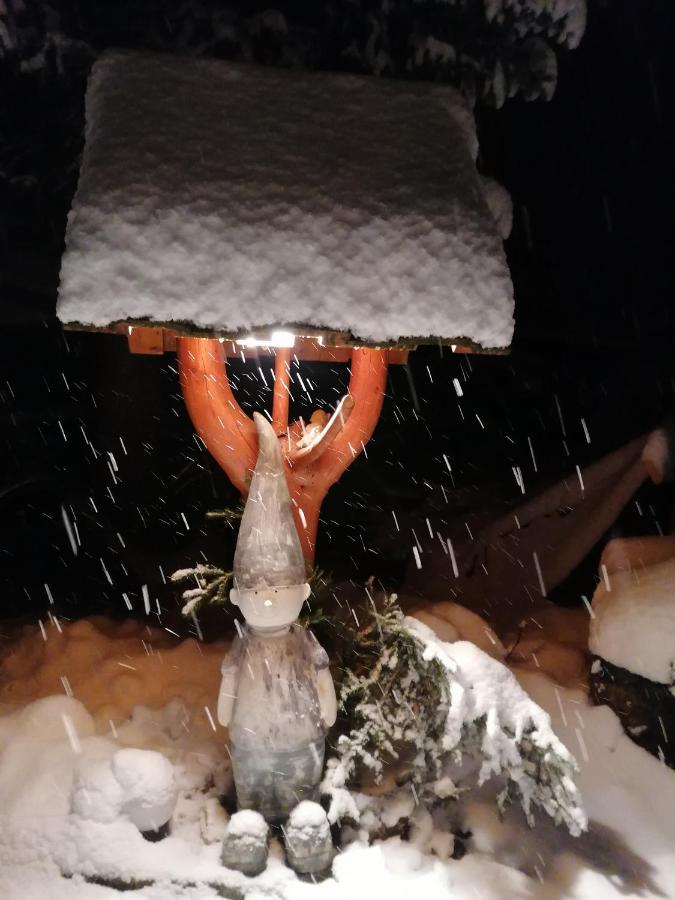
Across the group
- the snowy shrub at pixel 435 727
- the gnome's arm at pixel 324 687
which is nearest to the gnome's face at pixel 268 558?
the gnome's arm at pixel 324 687

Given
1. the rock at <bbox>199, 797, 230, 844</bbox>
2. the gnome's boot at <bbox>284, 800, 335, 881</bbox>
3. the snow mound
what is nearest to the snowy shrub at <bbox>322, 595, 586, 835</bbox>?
the gnome's boot at <bbox>284, 800, 335, 881</bbox>

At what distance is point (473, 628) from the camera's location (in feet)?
14.6

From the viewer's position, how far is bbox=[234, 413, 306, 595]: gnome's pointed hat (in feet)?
9.00

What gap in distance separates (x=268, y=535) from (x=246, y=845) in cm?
126

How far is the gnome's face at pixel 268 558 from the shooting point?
8.98 feet

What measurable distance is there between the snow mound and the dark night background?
1.87m

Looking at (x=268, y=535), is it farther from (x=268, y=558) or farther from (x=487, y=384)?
(x=487, y=384)

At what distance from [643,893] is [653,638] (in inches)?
47.8

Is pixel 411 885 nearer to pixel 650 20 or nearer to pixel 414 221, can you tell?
pixel 414 221

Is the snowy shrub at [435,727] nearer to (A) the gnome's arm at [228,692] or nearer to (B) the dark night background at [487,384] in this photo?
(A) the gnome's arm at [228,692]

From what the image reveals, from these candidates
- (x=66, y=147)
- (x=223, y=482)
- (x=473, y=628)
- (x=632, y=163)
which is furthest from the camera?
(x=223, y=482)

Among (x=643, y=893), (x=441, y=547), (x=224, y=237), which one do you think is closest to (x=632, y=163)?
(x=441, y=547)

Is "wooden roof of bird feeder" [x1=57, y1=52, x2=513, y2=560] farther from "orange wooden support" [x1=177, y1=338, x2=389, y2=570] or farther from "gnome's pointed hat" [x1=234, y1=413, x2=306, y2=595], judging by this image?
"gnome's pointed hat" [x1=234, y1=413, x2=306, y2=595]

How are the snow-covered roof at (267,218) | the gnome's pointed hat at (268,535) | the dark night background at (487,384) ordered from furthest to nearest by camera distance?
the dark night background at (487,384) → the gnome's pointed hat at (268,535) → the snow-covered roof at (267,218)
